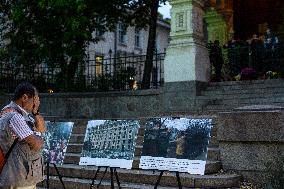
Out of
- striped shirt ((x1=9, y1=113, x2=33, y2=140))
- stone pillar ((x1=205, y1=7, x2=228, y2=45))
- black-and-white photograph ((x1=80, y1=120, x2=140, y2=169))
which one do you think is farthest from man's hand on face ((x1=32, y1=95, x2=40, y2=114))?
stone pillar ((x1=205, y1=7, x2=228, y2=45))

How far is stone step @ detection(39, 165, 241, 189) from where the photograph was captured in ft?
27.4

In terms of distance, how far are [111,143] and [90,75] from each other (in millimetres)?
9725

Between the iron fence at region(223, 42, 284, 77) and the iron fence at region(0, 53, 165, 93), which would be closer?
the iron fence at region(223, 42, 284, 77)

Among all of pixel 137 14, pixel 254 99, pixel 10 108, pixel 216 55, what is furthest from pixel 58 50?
pixel 10 108

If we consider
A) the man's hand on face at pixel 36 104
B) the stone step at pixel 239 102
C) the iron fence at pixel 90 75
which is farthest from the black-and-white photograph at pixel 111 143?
the iron fence at pixel 90 75

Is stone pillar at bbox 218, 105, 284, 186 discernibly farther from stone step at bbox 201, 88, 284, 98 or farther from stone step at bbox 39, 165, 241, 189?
stone step at bbox 201, 88, 284, 98

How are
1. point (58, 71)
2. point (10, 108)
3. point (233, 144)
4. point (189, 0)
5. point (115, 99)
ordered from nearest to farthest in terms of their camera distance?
point (10, 108) < point (233, 144) < point (189, 0) < point (115, 99) < point (58, 71)

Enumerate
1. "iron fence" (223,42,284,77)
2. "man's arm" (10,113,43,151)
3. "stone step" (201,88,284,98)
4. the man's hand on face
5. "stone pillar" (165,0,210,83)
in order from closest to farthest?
"man's arm" (10,113,43,151)
the man's hand on face
"stone step" (201,88,284,98)
"stone pillar" (165,0,210,83)
"iron fence" (223,42,284,77)

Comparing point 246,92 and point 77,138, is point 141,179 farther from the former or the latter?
point 246,92

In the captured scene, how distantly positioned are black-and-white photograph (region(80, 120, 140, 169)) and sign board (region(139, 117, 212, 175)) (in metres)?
0.42

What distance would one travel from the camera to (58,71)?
19234mm

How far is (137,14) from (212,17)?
138 inches

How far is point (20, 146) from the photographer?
16.9 ft

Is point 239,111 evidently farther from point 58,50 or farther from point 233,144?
point 58,50
